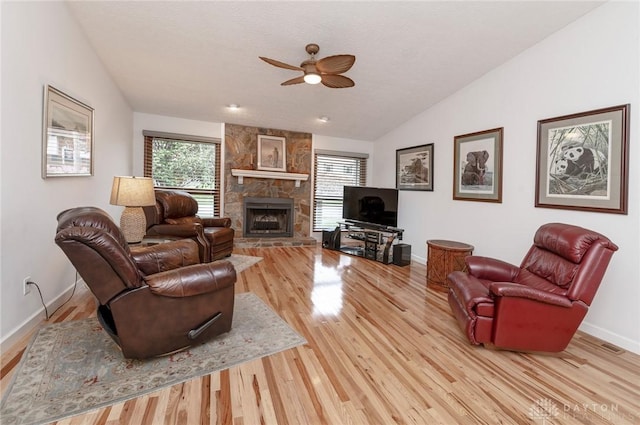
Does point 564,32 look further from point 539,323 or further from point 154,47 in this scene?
point 154,47

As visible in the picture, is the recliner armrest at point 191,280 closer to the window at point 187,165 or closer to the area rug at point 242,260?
the area rug at point 242,260

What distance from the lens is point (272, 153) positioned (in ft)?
20.1

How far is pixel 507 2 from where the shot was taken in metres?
2.65

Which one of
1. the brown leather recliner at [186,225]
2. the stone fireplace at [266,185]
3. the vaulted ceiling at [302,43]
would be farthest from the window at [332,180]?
the brown leather recliner at [186,225]

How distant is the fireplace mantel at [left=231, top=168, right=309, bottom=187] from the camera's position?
5.79m

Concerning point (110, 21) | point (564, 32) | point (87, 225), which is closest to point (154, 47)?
point (110, 21)

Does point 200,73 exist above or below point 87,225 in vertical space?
above

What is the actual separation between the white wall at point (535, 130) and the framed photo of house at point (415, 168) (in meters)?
0.14

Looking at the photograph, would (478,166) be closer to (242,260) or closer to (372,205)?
(372,205)

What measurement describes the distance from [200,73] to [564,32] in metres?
4.27

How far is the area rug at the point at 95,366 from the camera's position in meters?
1.56

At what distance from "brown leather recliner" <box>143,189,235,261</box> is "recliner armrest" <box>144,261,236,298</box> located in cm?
192

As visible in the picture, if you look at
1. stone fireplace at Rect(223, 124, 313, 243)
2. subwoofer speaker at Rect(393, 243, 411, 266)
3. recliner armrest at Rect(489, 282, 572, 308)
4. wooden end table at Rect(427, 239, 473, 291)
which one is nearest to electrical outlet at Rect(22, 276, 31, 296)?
stone fireplace at Rect(223, 124, 313, 243)

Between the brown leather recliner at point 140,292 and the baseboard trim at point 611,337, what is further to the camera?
the baseboard trim at point 611,337
